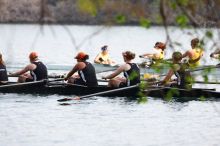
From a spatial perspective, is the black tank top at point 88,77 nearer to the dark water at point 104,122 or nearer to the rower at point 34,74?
the dark water at point 104,122

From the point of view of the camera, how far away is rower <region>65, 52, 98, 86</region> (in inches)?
809

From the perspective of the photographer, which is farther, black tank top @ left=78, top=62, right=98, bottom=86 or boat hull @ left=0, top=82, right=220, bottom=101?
black tank top @ left=78, top=62, right=98, bottom=86

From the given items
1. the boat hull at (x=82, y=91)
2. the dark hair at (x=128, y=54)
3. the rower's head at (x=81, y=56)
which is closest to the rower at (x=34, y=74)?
the boat hull at (x=82, y=91)

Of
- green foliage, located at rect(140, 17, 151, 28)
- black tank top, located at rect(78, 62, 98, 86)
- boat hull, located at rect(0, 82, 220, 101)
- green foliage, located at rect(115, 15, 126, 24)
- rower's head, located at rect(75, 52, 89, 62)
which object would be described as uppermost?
green foliage, located at rect(115, 15, 126, 24)

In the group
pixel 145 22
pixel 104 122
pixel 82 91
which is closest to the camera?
pixel 145 22

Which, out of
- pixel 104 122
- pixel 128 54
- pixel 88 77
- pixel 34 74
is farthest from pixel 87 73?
pixel 104 122

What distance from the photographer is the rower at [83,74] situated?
67.4 feet

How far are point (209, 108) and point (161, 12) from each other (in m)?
12.5

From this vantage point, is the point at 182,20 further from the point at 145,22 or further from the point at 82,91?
the point at 82,91

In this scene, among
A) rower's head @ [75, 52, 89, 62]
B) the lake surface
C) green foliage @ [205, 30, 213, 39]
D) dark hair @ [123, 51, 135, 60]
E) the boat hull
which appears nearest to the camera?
green foliage @ [205, 30, 213, 39]

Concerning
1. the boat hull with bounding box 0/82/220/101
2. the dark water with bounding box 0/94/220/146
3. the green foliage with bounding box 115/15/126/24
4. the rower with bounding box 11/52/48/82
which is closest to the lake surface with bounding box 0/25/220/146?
the dark water with bounding box 0/94/220/146

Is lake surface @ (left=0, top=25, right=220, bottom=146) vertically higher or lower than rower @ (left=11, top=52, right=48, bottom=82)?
lower

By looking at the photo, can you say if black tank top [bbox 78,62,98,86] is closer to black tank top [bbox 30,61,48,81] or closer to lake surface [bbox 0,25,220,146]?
lake surface [bbox 0,25,220,146]

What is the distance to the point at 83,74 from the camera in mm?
20594
